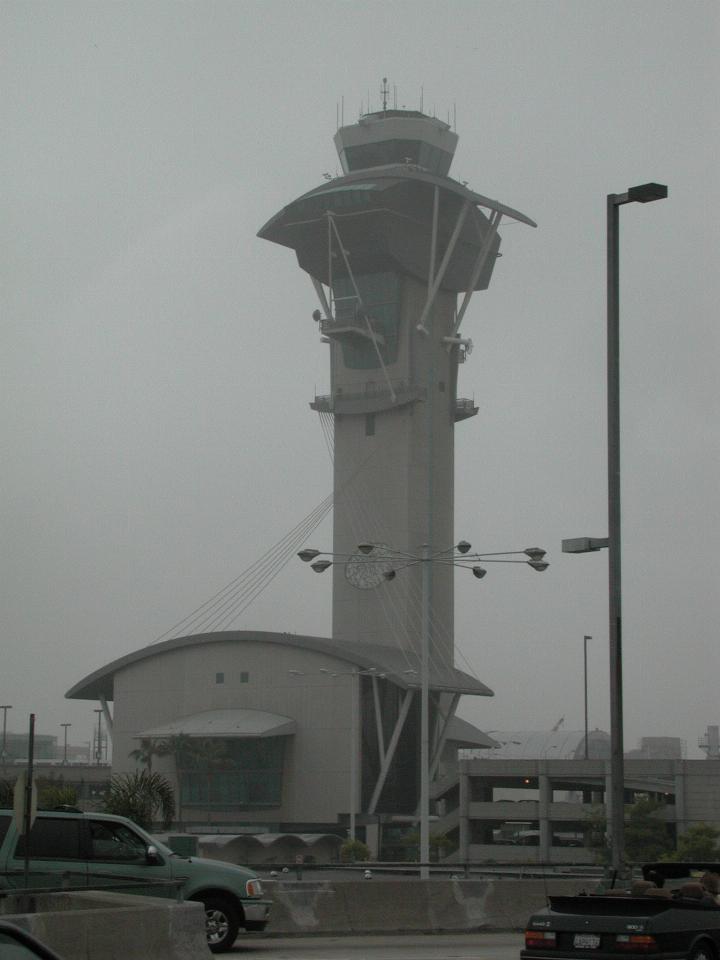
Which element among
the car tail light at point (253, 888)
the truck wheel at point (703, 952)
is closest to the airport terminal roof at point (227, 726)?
the car tail light at point (253, 888)

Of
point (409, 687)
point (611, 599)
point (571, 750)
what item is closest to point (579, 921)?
point (611, 599)

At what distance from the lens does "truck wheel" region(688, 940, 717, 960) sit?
1509 cm

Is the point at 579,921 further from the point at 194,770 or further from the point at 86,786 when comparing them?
the point at 86,786

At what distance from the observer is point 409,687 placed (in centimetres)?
10319

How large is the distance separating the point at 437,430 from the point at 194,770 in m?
31.6

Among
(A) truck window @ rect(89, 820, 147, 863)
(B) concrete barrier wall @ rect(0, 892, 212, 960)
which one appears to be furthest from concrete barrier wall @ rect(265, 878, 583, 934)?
(B) concrete barrier wall @ rect(0, 892, 212, 960)

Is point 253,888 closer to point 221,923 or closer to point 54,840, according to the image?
point 221,923

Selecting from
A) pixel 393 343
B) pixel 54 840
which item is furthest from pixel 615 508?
pixel 393 343

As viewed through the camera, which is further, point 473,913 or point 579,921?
point 473,913

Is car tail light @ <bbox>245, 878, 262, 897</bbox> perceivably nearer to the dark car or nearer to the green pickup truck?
the green pickup truck

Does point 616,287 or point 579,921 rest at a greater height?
point 616,287

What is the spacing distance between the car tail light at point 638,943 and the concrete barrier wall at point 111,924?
16.1 feet

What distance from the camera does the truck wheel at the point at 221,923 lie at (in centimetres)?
2020

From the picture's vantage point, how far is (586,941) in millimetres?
14977
